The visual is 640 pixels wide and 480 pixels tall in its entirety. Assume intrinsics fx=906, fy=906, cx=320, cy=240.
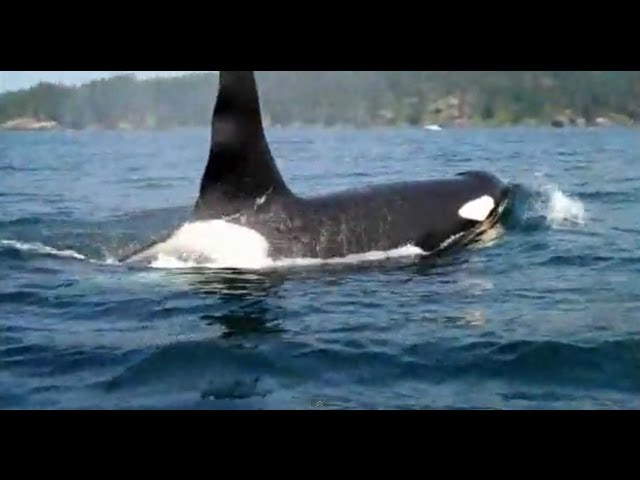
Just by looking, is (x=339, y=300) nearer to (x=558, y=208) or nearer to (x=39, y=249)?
(x=39, y=249)

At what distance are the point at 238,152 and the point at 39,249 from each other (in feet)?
11.6

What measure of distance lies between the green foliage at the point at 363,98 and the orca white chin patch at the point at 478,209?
1271 millimetres

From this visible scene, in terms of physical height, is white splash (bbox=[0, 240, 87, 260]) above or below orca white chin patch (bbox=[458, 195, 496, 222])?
below

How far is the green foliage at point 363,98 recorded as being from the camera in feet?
31.2

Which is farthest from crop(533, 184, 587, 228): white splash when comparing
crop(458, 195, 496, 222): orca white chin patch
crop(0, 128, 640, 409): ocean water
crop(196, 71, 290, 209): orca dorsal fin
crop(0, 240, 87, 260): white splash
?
crop(0, 240, 87, 260): white splash

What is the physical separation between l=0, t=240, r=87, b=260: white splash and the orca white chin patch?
502 centimetres

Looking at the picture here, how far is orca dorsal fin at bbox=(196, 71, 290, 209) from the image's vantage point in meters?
10.1

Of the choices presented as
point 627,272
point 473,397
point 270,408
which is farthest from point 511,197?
point 270,408

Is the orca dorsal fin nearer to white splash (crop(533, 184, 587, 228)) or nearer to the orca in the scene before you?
the orca

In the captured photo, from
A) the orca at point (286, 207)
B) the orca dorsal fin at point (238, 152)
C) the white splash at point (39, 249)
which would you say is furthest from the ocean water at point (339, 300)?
the orca dorsal fin at point (238, 152)

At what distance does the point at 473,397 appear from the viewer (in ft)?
23.9
